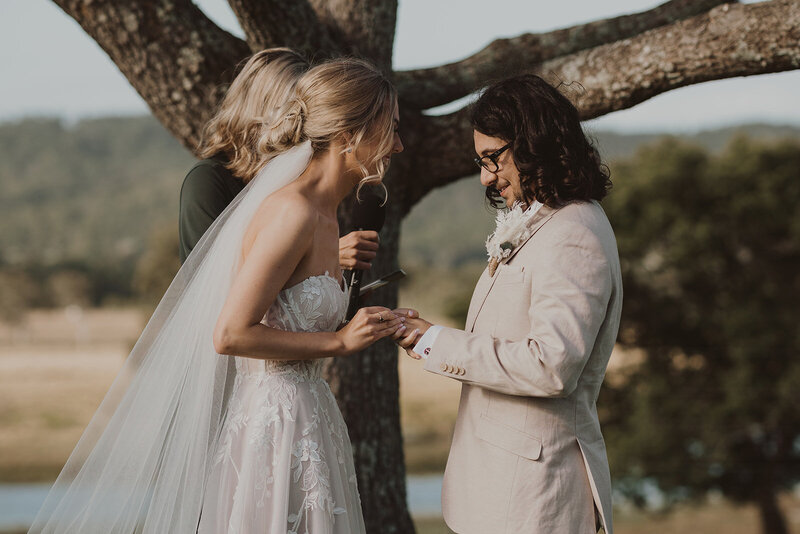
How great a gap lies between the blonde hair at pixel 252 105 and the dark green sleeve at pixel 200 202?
86 mm

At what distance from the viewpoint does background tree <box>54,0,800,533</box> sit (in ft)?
12.5

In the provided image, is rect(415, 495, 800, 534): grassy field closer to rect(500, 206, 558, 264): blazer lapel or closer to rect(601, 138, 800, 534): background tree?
rect(601, 138, 800, 534): background tree

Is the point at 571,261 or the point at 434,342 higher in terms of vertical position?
the point at 571,261

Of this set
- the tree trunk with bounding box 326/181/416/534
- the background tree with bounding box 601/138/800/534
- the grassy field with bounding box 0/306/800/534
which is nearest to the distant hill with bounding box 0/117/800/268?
the grassy field with bounding box 0/306/800/534

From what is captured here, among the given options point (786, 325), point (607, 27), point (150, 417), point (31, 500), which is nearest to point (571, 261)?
point (150, 417)

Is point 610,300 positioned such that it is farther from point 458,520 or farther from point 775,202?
point 775,202

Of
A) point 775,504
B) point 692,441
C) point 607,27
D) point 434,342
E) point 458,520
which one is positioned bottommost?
point 775,504

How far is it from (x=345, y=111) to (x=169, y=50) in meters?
1.74

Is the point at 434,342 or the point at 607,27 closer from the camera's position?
the point at 434,342

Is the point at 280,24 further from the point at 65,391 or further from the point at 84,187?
the point at 84,187

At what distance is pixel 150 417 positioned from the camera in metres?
2.90

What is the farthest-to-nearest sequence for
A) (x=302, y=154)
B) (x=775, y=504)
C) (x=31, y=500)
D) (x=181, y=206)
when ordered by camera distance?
(x=31, y=500) < (x=775, y=504) < (x=181, y=206) < (x=302, y=154)

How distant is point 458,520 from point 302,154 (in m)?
1.34

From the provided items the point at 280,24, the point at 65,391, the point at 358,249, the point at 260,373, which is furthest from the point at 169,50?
the point at 65,391
